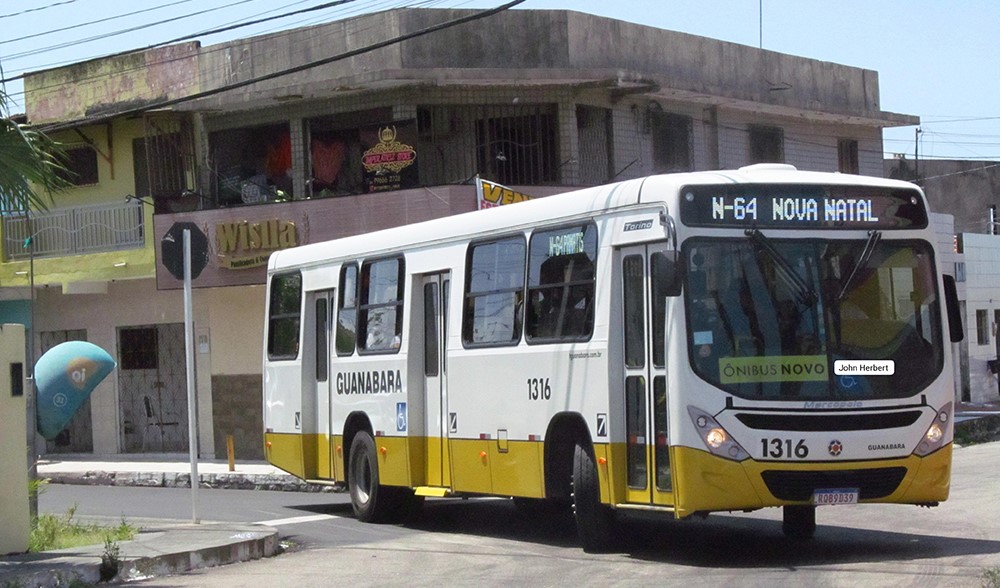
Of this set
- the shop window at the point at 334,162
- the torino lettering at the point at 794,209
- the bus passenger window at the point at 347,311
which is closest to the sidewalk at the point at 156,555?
the bus passenger window at the point at 347,311

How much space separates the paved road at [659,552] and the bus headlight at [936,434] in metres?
0.79

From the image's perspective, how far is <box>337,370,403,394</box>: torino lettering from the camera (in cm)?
1502

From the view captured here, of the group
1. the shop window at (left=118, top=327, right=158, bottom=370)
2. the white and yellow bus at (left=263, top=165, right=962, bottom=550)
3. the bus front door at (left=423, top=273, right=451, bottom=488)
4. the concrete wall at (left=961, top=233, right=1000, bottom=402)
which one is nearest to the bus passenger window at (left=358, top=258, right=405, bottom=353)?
the bus front door at (left=423, top=273, right=451, bottom=488)

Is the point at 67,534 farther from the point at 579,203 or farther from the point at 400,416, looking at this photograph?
the point at 579,203

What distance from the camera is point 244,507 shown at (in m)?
18.5

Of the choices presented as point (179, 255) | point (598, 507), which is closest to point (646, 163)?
point (179, 255)

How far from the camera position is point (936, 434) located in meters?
10.9

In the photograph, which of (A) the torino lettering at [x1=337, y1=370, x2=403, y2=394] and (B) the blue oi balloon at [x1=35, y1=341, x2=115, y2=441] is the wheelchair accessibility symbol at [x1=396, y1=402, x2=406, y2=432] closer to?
(A) the torino lettering at [x1=337, y1=370, x2=403, y2=394]

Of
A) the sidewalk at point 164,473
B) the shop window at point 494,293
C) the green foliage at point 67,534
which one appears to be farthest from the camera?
the sidewalk at point 164,473

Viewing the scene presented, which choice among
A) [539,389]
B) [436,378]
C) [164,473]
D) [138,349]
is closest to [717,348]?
[539,389]

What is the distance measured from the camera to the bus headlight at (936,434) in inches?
427

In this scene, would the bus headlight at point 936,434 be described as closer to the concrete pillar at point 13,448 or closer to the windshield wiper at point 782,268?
the windshield wiper at point 782,268

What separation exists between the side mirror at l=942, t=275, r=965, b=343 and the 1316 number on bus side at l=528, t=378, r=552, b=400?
131 inches

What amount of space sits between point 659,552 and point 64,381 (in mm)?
6317
